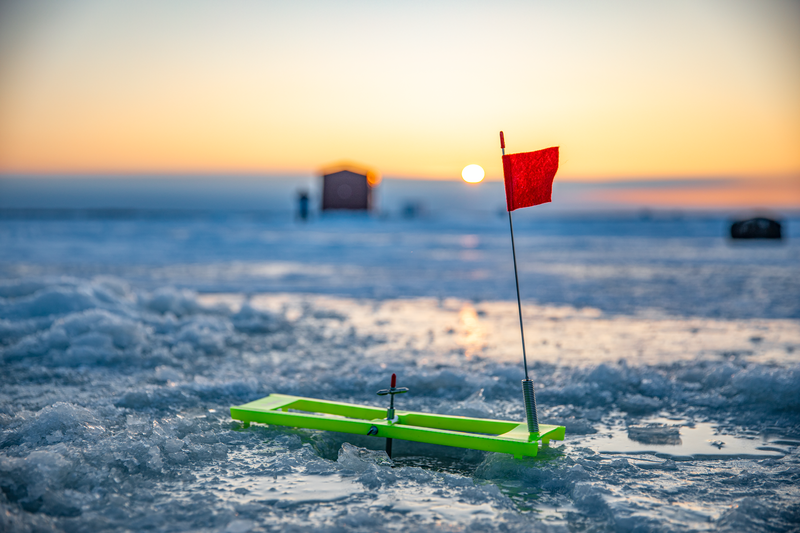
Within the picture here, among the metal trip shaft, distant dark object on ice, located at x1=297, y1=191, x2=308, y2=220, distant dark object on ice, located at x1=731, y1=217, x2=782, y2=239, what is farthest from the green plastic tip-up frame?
distant dark object on ice, located at x1=297, y1=191, x2=308, y2=220

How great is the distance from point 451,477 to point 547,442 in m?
0.82

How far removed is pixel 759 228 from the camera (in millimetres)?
33250

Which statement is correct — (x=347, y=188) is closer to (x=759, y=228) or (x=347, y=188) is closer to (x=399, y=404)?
(x=759, y=228)

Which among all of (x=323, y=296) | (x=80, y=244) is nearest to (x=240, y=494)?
→ (x=323, y=296)

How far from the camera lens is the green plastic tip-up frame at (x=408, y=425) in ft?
13.7

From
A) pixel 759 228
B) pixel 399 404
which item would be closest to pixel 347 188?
pixel 759 228

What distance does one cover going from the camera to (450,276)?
17.2 metres

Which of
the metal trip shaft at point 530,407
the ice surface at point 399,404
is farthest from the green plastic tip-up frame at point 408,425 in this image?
the ice surface at point 399,404

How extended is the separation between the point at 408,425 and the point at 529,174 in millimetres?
2130

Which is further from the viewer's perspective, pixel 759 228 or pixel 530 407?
pixel 759 228

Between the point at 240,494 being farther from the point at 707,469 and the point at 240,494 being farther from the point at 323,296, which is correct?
the point at 323,296

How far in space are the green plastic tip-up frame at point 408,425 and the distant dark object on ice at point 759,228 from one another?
33.9 metres

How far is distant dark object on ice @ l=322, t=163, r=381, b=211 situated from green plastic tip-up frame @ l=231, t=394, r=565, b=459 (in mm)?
51278

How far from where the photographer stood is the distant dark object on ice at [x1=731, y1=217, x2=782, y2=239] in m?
32.9
